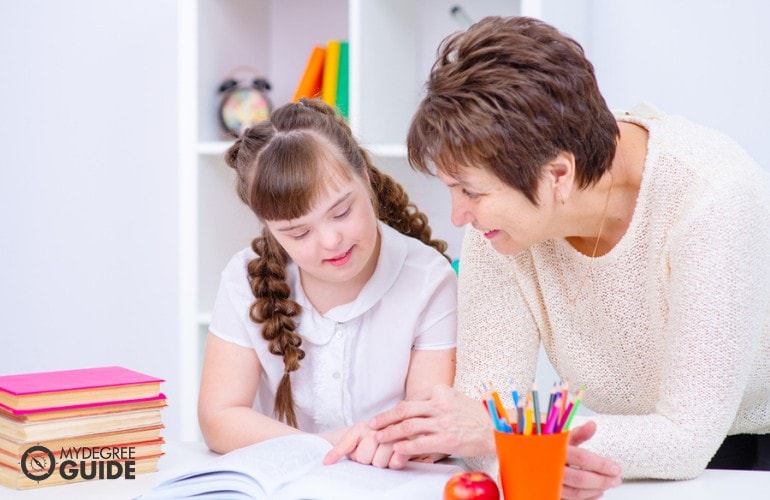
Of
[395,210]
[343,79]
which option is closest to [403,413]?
[395,210]

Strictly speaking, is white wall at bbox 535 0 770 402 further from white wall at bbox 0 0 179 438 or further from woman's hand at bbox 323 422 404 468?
white wall at bbox 0 0 179 438

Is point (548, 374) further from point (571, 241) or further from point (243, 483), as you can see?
point (243, 483)

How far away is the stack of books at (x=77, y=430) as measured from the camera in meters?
1.23

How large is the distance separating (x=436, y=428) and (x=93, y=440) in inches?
18.1

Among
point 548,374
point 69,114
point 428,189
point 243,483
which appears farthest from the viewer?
point 69,114

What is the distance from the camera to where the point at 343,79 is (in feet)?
7.48

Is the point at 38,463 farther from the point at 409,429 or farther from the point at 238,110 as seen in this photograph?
the point at 238,110

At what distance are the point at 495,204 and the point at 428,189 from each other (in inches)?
46.7

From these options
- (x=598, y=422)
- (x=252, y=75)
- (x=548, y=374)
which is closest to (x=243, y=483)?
(x=598, y=422)

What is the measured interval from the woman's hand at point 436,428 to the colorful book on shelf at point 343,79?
1166mm

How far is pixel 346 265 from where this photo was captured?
1479mm

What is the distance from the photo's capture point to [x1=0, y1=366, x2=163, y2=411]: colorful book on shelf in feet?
4.06

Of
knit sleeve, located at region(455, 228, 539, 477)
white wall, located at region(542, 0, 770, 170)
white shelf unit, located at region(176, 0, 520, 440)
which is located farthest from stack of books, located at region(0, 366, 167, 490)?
white wall, located at region(542, 0, 770, 170)

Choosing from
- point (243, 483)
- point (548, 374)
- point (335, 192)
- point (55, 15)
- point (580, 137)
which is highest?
point (55, 15)
